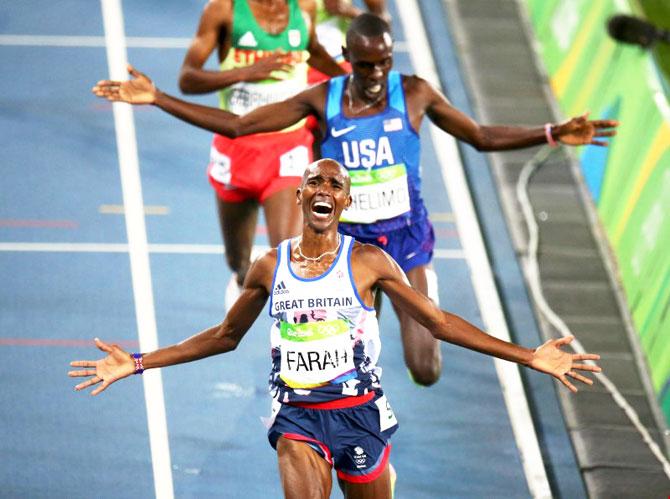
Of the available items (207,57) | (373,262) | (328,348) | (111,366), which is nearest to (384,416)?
(328,348)

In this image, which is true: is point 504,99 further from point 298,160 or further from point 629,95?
point 298,160

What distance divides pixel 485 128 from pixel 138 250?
3.47m

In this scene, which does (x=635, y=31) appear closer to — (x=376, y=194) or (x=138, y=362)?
(x=376, y=194)

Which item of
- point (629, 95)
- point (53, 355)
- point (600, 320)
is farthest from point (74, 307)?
point (629, 95)

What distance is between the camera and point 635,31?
1071 cm

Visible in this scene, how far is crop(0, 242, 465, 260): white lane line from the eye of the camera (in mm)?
10242

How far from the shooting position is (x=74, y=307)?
31.4 ft

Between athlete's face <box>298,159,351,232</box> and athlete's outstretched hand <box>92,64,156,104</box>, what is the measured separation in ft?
5.35

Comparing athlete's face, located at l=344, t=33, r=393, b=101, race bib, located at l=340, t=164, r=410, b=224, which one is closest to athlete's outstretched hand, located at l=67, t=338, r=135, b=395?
race bib, located at l=340, t=164, r=410, b=224

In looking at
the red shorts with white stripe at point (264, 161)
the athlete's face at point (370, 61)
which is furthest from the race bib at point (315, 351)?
the red shorts with white stripe at point (264, 161)

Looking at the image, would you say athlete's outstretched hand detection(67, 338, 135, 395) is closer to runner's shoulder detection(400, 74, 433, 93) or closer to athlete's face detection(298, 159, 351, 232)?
athlete's face detection(298, 159, 351, 232)

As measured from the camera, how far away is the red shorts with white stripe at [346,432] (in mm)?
6156

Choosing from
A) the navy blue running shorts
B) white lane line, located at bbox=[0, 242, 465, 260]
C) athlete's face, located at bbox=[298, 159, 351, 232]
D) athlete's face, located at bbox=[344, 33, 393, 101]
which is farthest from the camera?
white lane line, located at bbox=[0, 242, 465, 260]

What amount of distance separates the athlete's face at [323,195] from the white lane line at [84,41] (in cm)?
765
